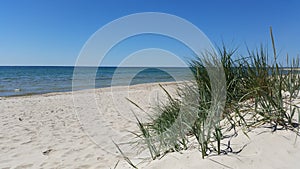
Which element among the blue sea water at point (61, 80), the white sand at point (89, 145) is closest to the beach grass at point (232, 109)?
the white sand at point (89, 145)

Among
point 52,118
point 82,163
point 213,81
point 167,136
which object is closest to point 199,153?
point 167,136

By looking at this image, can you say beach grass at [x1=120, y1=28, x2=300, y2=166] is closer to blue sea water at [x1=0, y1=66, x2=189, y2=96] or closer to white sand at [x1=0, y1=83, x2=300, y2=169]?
white sand at [x1=0, y1=83, x2=300, y2=169]

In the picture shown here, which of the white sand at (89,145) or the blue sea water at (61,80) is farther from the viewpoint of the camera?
the blue sea water at (61,80)

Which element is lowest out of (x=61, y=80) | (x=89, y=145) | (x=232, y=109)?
(x=89, y=145)

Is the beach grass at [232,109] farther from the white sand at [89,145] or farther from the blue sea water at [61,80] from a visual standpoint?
the blue sea water at [61,80]

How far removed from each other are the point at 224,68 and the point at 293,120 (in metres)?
1.36

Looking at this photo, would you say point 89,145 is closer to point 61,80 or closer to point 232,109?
point 232,109

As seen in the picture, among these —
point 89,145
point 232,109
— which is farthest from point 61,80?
point 232,109

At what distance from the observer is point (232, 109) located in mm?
2924

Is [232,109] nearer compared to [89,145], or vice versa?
[232,109]

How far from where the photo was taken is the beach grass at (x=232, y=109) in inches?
90.3

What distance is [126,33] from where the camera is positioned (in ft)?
15.6

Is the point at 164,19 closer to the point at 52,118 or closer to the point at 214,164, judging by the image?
the point at 214,164

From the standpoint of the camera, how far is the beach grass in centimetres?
229
